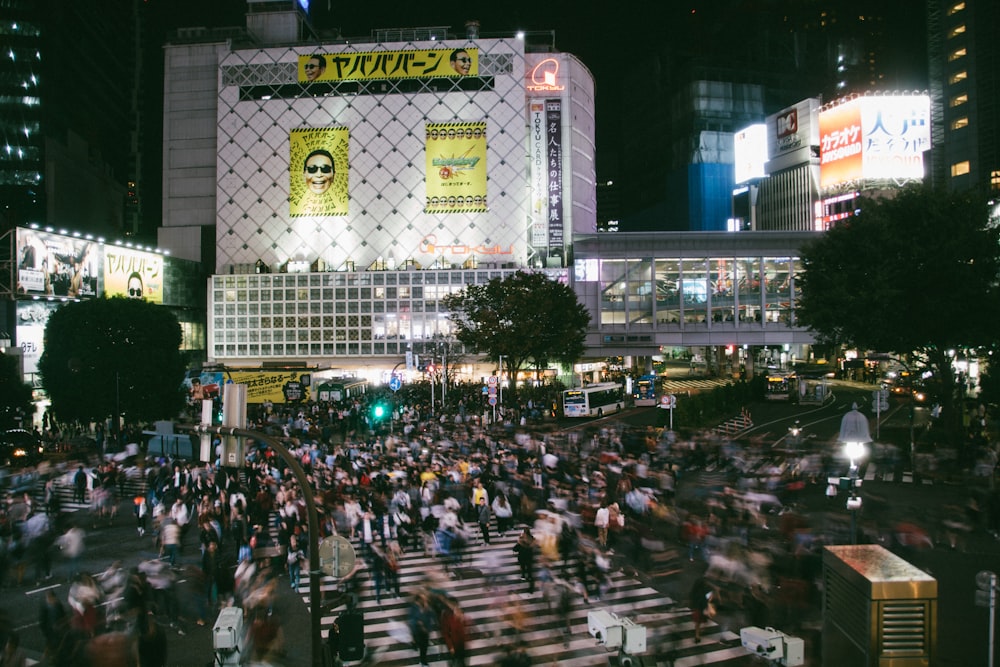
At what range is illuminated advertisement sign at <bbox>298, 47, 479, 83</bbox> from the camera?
219 feet

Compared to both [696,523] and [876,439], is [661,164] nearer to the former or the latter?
[876,439]

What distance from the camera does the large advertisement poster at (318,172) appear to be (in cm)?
6850

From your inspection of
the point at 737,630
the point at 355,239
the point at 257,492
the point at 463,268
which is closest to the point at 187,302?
the point at 355,239

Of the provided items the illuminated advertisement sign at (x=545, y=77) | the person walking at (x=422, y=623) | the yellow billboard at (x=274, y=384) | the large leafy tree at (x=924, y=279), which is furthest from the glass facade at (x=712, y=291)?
the person walking at (x=422, y=623)

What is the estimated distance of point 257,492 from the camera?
18.6 meters

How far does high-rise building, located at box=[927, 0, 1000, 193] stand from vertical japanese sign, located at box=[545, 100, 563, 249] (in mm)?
44452

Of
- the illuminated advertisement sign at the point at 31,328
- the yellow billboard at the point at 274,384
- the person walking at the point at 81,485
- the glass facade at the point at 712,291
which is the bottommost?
the person walking at the point at 81,485

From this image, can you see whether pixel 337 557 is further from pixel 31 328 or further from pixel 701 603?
pixel 31 328

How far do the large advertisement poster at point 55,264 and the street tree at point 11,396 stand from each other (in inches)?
566

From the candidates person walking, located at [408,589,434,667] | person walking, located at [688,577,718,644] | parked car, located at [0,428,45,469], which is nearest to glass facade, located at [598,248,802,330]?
parked car, located at [0,428,45,469]

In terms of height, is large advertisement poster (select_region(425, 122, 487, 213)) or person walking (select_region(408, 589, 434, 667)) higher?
large advertisement poster (select_region(425, 122, 487, 213))

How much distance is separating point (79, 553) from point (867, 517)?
61.4ft

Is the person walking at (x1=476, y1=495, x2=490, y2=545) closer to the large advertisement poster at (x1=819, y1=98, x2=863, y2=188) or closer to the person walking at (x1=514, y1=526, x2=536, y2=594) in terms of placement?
the person walking at (x1=514, y1=526, x2=536, y2=594)

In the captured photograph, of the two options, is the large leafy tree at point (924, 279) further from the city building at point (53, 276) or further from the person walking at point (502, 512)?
the city building at point (53, 276)
